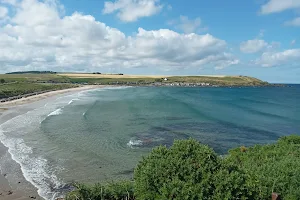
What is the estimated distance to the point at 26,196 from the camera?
2097 cm

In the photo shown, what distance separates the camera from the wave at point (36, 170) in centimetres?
2230

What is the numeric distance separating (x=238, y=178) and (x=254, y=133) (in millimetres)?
36114

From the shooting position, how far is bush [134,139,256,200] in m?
12.7

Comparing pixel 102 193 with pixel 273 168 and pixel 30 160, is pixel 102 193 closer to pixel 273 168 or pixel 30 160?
pixel 273 168

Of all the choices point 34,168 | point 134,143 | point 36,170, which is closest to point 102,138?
point 134,143

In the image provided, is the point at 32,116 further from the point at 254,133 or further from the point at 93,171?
the point at 254,133

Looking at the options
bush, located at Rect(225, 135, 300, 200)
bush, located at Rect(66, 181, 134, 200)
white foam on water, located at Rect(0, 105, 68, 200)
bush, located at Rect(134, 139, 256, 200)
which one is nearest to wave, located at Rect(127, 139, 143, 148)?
white foam on water, located at Rect(0, 105, 68, 200)

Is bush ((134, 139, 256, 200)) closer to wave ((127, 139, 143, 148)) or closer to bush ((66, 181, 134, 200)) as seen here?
bush ((66, 181, 134, 200))

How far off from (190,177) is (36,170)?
18.4m

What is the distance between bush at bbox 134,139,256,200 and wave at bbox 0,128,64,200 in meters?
10.4

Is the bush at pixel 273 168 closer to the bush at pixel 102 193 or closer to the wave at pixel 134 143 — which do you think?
the bush at pixel 102 193

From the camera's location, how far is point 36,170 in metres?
26.8

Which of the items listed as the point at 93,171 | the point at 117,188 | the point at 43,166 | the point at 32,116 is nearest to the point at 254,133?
the point at 93,171

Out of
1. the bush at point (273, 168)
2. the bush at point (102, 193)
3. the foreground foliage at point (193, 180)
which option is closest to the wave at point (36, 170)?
the bush at point (102, 193)
